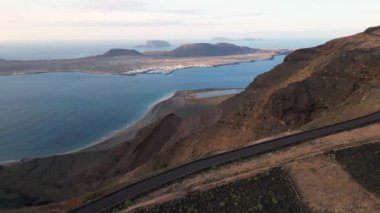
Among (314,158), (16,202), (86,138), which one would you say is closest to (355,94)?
(314,158)

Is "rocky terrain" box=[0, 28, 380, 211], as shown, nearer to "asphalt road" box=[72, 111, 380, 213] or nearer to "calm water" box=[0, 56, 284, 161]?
"asphalt road" box=[72, 111, 380, 213]

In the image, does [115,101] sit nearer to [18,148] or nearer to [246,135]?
[18,148]

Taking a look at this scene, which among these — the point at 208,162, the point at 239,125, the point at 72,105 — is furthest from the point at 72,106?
the point at 208,162

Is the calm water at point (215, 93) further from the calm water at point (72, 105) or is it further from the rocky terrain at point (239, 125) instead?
the rocky terrain at point (239, 125)

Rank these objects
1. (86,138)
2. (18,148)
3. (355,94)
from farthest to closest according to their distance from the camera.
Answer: (86,138) < (18,148) < (355,94)

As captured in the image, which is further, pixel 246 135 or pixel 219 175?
pixel 246 135

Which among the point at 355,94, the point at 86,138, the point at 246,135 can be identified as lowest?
the point at 86,138

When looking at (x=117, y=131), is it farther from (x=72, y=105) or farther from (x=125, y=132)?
(x=72, y=105)
